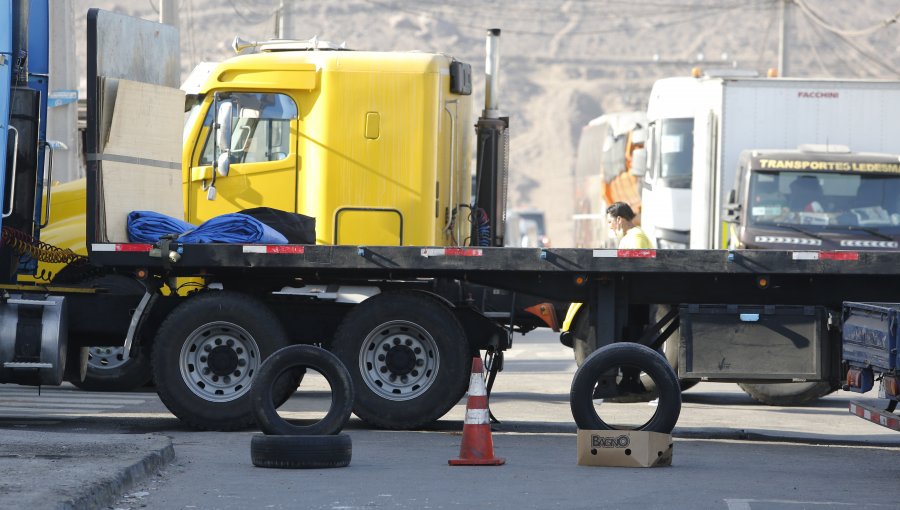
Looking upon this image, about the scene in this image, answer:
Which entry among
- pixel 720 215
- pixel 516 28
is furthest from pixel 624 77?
pixel 720 215

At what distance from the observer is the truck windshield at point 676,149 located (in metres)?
24.9

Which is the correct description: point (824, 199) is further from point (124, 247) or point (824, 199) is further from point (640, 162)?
point (124, 247)

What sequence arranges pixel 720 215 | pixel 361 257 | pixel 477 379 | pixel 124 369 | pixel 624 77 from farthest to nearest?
pixel 624 77, pixel 720 215, pixel 124 369, pixel 361 257, pixel 477 379

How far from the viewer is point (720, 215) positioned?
21.7m

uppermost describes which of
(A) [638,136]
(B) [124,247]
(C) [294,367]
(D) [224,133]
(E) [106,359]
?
(A) [638,136]

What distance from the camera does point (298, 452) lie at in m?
10.4

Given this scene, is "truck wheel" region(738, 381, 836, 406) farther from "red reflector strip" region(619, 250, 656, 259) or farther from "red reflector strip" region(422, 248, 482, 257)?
"red reflector strip" region(422, 248, 482, 257)

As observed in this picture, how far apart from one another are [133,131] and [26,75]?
3.33 ft

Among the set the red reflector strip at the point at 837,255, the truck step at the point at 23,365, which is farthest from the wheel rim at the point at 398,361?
the red reflector strip at the point at 837,255

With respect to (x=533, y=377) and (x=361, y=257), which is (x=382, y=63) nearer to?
(x=361, y=257)

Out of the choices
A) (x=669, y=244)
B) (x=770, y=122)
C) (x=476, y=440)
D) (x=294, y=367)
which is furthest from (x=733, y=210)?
(x=476, y=440)

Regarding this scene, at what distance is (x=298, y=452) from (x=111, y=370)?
19.6 ft

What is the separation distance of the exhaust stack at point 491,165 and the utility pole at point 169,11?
1205 centimetres

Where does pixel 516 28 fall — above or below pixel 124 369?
above
